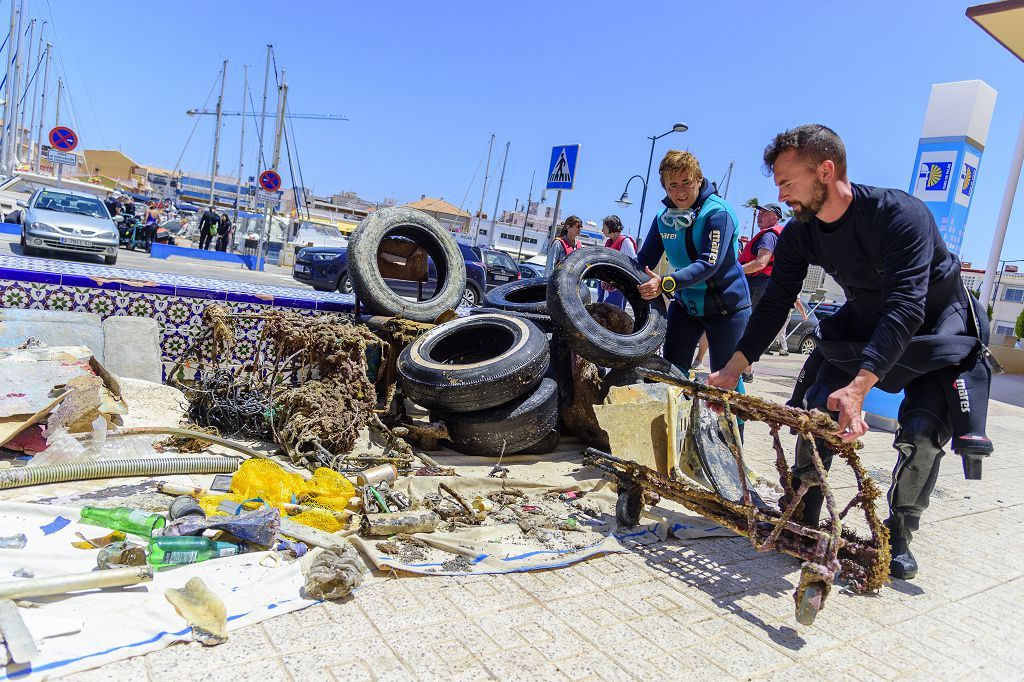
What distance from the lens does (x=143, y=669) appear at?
2072 millimetres

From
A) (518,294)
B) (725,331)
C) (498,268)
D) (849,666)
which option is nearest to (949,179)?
(518,294)

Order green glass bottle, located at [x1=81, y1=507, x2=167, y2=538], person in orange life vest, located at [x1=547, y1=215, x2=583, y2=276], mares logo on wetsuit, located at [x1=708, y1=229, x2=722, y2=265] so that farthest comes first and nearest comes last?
person in orange life vest, located at [x1=547, y1=215, x2=583, y2=276]
mares logo on wetsuit, located at [x1=708, y1=229, x2=722, y2=265]
green glass bottle, located at [x1=81, y1=507, x2=167, y2=538]

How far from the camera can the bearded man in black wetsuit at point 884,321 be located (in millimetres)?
2998

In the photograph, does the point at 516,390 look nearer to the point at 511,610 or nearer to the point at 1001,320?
the point at 511,610

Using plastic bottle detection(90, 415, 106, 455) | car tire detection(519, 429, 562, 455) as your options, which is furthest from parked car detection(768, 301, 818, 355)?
plastic bottle detection(90, 415, 106, 455)

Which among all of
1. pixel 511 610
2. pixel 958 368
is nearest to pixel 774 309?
pixel 958 368

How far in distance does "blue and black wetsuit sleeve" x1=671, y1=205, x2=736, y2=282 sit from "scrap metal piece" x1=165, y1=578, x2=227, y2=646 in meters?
3.56

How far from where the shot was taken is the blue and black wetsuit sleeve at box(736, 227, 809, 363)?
145 inches

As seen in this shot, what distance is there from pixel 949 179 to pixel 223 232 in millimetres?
25120

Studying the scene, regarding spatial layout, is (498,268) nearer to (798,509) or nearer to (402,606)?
(798,509)

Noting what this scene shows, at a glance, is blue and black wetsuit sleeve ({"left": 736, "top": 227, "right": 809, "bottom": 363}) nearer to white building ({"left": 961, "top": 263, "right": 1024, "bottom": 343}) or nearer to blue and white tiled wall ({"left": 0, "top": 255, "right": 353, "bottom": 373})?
blue and white tiled wall ({"left": 0, "top": 255, "right": 353, "bottom": 373})

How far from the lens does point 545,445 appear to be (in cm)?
516

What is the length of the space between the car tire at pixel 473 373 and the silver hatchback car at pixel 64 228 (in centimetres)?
1369

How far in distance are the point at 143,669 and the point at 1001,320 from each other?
79808mm
